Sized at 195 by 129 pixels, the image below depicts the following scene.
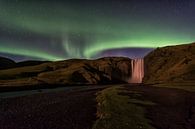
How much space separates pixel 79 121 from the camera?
3278 centimetres

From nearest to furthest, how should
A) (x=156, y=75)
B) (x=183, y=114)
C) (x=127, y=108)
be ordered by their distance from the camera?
(x=183, y=114) < (x=127, y=108) < (x=156, y=75)

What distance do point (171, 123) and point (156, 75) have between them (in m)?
171

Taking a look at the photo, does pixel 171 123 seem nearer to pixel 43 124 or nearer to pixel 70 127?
pixel 70 127

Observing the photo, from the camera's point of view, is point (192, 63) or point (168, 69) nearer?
point (192, 63)

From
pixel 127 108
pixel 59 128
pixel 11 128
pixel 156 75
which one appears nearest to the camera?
pixel 59 128

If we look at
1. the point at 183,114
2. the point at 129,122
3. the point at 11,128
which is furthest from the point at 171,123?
the point at 11,128

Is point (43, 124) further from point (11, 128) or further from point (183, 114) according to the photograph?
point (183, 114)

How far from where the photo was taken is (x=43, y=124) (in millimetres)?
32156

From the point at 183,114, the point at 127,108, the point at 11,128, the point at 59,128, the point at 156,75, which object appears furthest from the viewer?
the point at 156,75

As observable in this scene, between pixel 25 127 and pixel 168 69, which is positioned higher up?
pixel 168 69

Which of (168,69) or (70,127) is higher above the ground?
(168,69)

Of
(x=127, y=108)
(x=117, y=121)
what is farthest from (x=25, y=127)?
(x=127, y=108)

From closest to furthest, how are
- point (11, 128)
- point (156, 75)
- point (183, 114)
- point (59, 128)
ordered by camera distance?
point (59, 128)
point (11, 128)
point (183, 114)
point (156, 75)

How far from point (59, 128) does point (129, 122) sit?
7.09 metres
